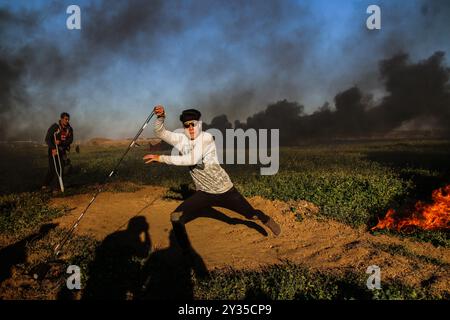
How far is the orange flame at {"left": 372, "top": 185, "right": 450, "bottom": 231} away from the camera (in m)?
7.88

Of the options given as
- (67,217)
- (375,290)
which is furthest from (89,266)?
(375,290)

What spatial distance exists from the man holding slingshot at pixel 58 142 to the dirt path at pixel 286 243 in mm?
2280

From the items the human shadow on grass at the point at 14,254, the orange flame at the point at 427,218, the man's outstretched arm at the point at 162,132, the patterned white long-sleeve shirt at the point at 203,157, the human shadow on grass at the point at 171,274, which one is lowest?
the human shadow on grass at the point at 171,274

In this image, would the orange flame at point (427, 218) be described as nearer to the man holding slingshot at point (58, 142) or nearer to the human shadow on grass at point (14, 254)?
the human shadow on grass at point (14, 254)

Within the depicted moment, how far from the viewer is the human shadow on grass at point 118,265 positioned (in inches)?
227

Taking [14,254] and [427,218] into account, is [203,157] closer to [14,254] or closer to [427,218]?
[14,254]

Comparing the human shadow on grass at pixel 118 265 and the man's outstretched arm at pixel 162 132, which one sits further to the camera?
the man's outstretched arm at pixel 162 132

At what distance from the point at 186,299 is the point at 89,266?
94.5 inches

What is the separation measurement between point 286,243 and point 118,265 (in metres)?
3.82

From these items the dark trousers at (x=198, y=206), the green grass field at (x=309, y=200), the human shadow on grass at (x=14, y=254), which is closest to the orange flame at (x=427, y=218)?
the green grass field at (x=309, y=200)

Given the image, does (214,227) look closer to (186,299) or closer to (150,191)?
(186,299)

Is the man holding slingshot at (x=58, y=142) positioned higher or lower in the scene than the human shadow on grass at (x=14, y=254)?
higher

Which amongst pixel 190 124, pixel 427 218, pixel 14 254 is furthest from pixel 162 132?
pixel 427 218

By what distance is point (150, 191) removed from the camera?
44.7ft
